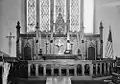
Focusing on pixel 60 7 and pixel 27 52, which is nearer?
pixel 27 52

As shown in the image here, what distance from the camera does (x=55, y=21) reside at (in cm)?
1017

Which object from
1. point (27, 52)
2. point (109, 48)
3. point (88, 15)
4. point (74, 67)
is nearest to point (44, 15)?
point (27, 52)

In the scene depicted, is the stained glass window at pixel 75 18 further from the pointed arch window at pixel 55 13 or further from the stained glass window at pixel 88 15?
the stained glass window at pixel 88 15

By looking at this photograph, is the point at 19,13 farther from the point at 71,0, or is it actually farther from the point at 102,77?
the point at 102,77

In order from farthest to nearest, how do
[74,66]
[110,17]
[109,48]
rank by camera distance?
[110,17]
[109,48]
[74,66]

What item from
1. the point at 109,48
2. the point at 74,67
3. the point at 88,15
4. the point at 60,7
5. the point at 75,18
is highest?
the point at 60,7

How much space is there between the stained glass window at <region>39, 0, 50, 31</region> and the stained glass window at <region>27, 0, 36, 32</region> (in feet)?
1.30

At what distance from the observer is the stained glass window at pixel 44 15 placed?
10375mm

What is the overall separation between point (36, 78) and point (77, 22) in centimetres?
508

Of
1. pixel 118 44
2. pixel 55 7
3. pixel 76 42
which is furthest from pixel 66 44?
pixel 118 44

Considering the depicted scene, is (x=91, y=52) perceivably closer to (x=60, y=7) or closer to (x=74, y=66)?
(x=60, y=7)

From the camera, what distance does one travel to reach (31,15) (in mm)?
10406

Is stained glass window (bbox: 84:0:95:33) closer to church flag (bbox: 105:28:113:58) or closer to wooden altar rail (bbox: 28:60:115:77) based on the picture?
church flag (bbox: 105:28:113:58)

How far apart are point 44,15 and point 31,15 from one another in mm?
733
